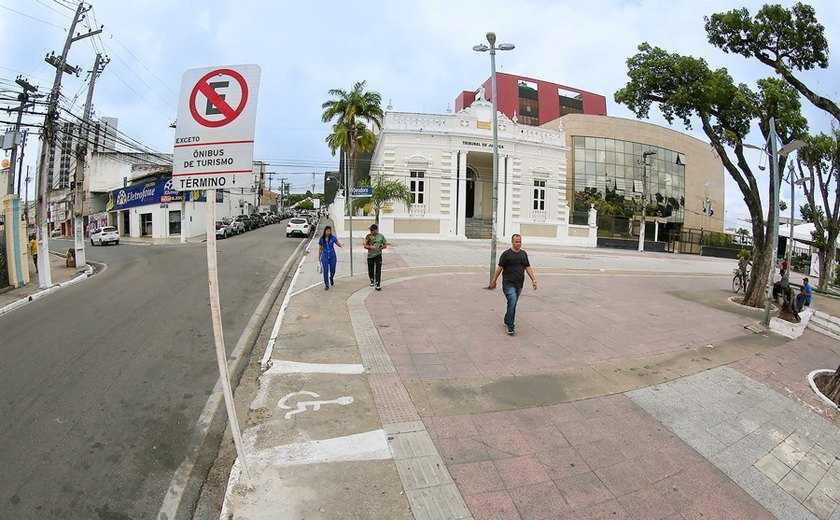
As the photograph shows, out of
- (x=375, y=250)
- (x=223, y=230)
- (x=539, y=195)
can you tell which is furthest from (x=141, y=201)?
(x=375, y=250)

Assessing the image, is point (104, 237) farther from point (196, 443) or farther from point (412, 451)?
point (412, 451)

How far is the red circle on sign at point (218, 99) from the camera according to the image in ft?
10.3

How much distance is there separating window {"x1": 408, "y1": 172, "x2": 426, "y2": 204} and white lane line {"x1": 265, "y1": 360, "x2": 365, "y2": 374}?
24.5 m

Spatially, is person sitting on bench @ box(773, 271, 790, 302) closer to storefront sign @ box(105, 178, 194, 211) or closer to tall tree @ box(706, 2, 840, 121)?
tall tree @ box(706, 2, 840, 121)

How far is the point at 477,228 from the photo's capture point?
32125mm

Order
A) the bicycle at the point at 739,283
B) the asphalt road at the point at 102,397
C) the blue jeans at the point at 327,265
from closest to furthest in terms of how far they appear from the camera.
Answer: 1. the asphalt road at the point at 102,397
2. the blue jeans at the point at 327,265
3. the bicycle at the point at 739,283

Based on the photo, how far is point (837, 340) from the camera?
9023 millimetres

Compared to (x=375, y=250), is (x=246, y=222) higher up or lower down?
higher up

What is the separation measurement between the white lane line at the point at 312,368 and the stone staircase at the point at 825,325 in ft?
34.2

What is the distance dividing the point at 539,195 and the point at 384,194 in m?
12.9

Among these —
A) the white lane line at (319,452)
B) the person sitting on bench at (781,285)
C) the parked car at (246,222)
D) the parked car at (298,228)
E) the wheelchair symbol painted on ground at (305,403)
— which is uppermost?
the parked car at (246,222)

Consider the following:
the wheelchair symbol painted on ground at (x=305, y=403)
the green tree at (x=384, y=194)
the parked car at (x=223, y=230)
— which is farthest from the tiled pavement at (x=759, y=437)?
the parked car at (x=223, y=230)

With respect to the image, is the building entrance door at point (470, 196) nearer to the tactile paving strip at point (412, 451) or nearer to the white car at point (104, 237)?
the white car at point (104, 237)

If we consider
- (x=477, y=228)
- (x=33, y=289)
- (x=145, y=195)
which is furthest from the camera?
(x=145, y=195)
